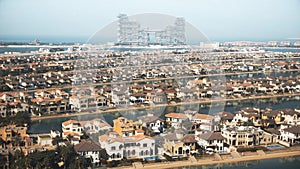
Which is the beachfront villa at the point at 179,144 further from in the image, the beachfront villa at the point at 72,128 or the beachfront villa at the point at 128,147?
the beachfront villa at the point at 72,128

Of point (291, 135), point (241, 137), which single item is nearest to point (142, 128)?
point (241, 137)

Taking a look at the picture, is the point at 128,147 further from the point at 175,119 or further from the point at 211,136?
the point at 175,119

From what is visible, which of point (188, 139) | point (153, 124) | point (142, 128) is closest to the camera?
point (188, 139)

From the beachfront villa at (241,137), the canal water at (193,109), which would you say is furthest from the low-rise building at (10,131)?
the beachfront villa at (241,137)

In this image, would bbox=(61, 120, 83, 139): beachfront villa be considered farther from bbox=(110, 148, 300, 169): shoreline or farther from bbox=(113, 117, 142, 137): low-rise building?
bbox=(110, 148, 300, 169): shoreline

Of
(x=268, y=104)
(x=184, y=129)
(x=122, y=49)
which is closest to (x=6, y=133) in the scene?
(x=184, y=129)

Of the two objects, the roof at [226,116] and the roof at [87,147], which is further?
the roof at [226,116]

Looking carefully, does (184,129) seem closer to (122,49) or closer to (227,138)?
(227,138)

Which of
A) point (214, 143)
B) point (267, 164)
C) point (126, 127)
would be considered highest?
point (126, 127)

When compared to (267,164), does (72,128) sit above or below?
above
